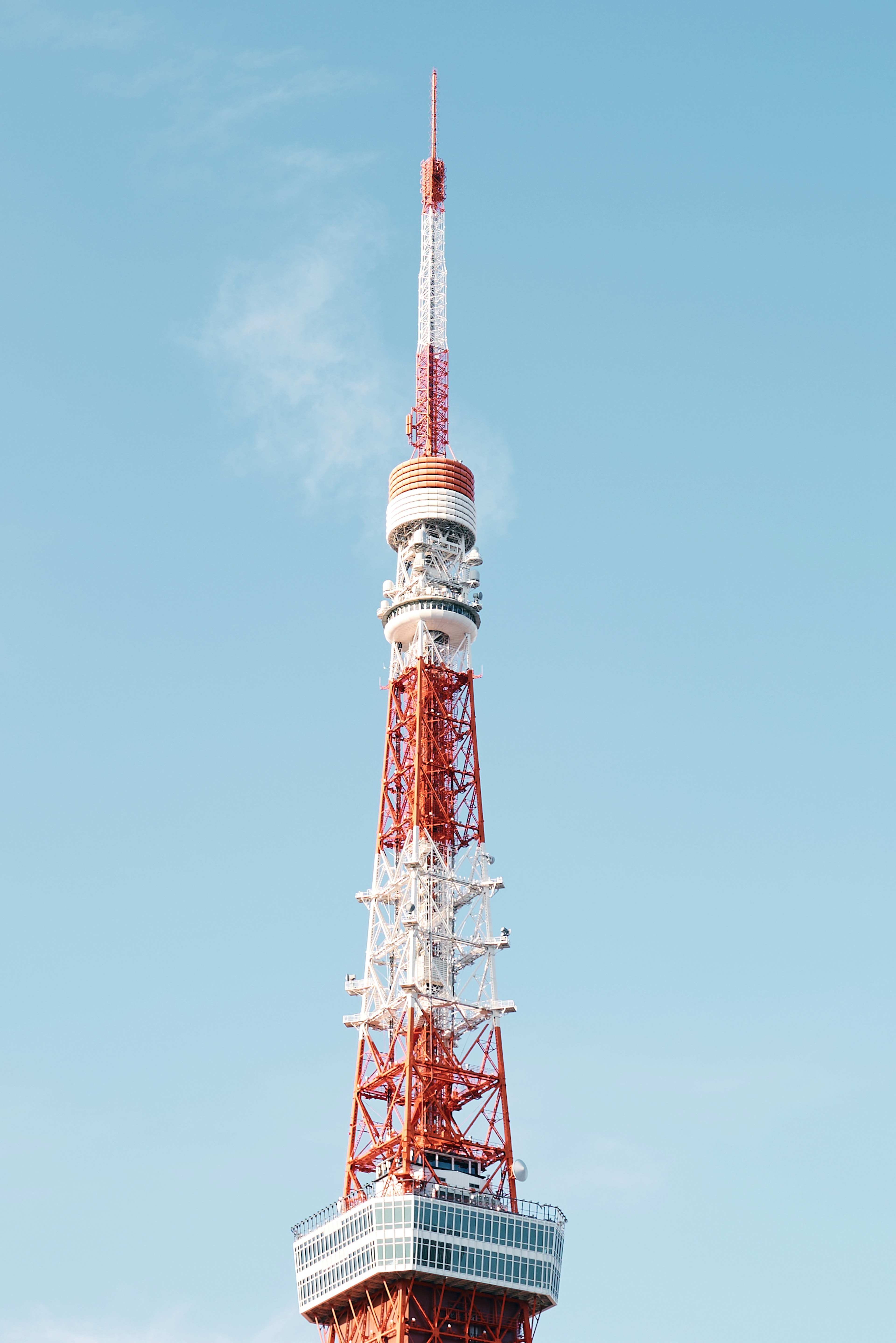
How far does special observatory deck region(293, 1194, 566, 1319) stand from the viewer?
163 m

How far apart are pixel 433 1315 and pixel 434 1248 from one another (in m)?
6.36

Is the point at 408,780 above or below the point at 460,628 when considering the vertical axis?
below

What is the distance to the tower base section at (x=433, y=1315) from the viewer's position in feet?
538

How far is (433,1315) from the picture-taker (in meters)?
165

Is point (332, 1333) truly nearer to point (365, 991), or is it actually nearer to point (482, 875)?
point (365, 991)

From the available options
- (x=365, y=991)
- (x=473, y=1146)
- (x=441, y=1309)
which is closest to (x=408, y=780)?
(x=365, y=991)

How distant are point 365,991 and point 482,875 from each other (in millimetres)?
15750

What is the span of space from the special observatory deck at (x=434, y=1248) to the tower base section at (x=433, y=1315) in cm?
138

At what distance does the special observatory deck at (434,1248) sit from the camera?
16275 centimetres

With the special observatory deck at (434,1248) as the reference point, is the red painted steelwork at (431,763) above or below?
above

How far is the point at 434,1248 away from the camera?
16288 centimetres

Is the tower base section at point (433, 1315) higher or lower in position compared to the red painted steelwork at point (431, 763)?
lower

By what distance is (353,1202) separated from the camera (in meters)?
172

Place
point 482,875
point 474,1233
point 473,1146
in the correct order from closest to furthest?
point 474,1233
point 473,1146
point 482,875
